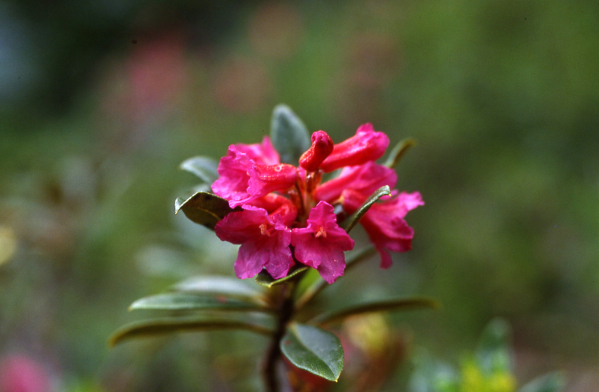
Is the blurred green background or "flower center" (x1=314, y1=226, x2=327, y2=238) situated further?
the blurred green background

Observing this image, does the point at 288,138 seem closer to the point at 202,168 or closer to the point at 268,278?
the point at 202,168

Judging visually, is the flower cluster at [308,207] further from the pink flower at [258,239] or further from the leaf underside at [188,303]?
the leaf underside at [188,303]

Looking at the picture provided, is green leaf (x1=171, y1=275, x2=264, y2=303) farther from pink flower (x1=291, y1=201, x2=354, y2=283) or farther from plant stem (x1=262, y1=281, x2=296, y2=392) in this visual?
pink flower (x1=291, y1=201, x2=354, y2=283)

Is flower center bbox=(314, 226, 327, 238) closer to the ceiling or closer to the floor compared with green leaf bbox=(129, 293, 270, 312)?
closer to the ceiling

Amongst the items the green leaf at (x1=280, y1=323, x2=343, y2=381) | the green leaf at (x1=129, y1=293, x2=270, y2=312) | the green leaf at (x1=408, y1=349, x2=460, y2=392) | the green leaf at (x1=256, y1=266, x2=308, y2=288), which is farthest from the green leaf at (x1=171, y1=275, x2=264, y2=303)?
the green leaf at (x1=408, y1=349, x2=460, y2=392)

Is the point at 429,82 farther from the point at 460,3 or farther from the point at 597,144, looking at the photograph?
the point at 597,144

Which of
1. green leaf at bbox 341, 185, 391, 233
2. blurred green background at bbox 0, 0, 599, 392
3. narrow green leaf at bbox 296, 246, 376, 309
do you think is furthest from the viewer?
blurred green background at bbox 0, 0, 599, 392
